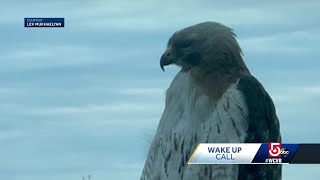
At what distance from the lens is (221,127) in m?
7.79

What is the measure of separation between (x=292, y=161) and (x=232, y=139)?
458 millimetres

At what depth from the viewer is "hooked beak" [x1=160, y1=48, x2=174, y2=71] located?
7.87 meters

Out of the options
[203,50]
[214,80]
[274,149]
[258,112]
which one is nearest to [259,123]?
[258,112]

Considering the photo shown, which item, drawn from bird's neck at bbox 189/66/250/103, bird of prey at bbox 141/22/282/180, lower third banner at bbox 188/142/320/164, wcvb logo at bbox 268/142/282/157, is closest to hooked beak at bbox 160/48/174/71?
bird of prey at bbox 141/22/282/180

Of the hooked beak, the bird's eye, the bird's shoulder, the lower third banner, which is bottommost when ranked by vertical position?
the lower third banner

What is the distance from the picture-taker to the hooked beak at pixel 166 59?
787 cm

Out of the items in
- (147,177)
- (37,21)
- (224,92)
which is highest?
(37,21)

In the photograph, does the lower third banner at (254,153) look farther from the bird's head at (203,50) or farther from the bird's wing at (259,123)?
the bird's head at (203,50)

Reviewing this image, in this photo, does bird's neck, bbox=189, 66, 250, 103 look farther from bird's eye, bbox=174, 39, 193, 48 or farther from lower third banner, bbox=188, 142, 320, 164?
lower third banner, bbox=188, 142, 320, 164

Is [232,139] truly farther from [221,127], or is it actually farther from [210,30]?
[210,30]

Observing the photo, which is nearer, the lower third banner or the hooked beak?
the lower third banner

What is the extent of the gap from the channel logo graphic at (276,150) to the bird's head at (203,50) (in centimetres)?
61

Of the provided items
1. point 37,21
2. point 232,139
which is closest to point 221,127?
point 232,139

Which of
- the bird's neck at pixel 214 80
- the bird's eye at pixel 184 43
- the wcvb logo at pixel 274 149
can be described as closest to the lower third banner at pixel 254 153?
the wcvb logo at pixel 274 149
